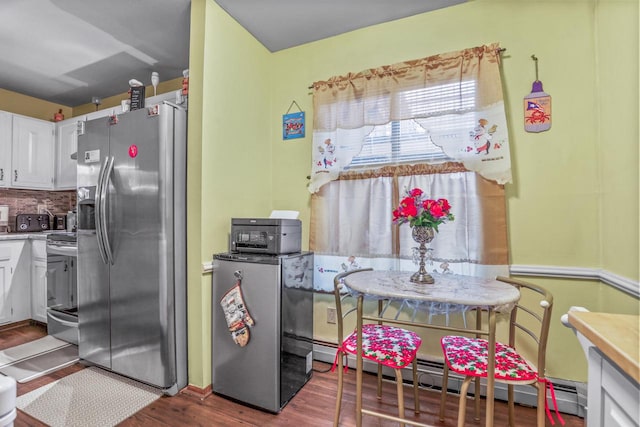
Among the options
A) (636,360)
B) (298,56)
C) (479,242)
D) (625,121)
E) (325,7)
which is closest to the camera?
(636,360)

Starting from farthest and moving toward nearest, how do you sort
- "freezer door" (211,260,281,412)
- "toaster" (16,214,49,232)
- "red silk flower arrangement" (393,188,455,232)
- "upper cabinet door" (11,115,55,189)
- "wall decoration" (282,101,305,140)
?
"toaster" (16,214,49,232)
"upper cabinet door" (11,115,55,189)
"wall decoration" (282,101,305,140)
"freezer door" (211,260,281,412)
"red silk flower arrangement" (393,188,455,232)

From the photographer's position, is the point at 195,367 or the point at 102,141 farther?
the point at 102,141

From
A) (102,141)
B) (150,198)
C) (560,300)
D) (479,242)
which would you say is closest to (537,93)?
(479,242)

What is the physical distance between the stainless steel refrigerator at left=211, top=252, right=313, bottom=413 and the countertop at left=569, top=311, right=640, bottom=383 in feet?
4.49

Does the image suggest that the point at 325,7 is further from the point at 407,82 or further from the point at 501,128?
the point at 501,128

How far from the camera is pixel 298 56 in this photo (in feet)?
8.28

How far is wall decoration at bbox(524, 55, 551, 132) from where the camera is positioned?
178 cm

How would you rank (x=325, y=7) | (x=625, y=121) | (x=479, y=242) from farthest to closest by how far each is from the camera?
(x=325, y=7), (x=479, y=242), (x=625, y=121)

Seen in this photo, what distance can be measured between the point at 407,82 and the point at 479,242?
47.2 inches

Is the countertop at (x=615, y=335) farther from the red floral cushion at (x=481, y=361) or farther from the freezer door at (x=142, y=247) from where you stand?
the freezer door at (x=142, y=247)

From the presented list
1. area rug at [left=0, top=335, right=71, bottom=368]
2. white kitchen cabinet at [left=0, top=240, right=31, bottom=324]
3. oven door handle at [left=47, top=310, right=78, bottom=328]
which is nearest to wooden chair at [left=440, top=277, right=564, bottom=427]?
oven door handle at [left=47, top=310, right=78, bottom=328]

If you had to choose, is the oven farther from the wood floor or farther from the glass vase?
the glass vase

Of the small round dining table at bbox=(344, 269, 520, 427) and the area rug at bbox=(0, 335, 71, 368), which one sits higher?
the small round dining table at bbox=(344, 269, 520, 427)

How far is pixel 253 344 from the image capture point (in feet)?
5.90
